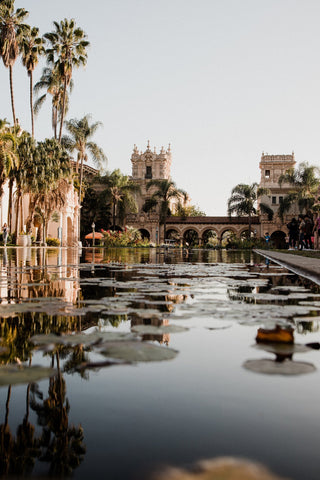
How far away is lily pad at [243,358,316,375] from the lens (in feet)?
6.45

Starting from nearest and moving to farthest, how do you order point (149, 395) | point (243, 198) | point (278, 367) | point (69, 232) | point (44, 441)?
point (44, 441) → point (149, 395) → point (278, 367) → point (69, 232) → point (243, 198)

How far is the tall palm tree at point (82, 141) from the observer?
151 feet

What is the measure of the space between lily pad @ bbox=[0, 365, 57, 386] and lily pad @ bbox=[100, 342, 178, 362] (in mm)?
372

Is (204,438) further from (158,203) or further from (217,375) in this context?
(158,203)

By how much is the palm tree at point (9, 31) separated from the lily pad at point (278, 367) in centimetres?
3388

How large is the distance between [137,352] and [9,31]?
112ft

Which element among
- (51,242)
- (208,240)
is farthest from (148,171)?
(51,242)

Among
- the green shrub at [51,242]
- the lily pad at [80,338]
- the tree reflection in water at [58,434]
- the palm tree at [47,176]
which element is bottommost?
the tree reflection in water at [58,434]

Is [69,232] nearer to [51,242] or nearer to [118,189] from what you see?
[51,242]

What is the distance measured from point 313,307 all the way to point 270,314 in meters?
0.67

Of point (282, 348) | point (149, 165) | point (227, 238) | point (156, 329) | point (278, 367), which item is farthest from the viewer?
point (149, 165)

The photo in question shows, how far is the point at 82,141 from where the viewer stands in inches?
1815

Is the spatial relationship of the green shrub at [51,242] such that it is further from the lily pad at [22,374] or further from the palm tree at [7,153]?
the lily pad at [22,374]

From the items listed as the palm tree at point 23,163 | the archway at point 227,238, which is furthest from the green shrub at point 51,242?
the archway at point 227,238
